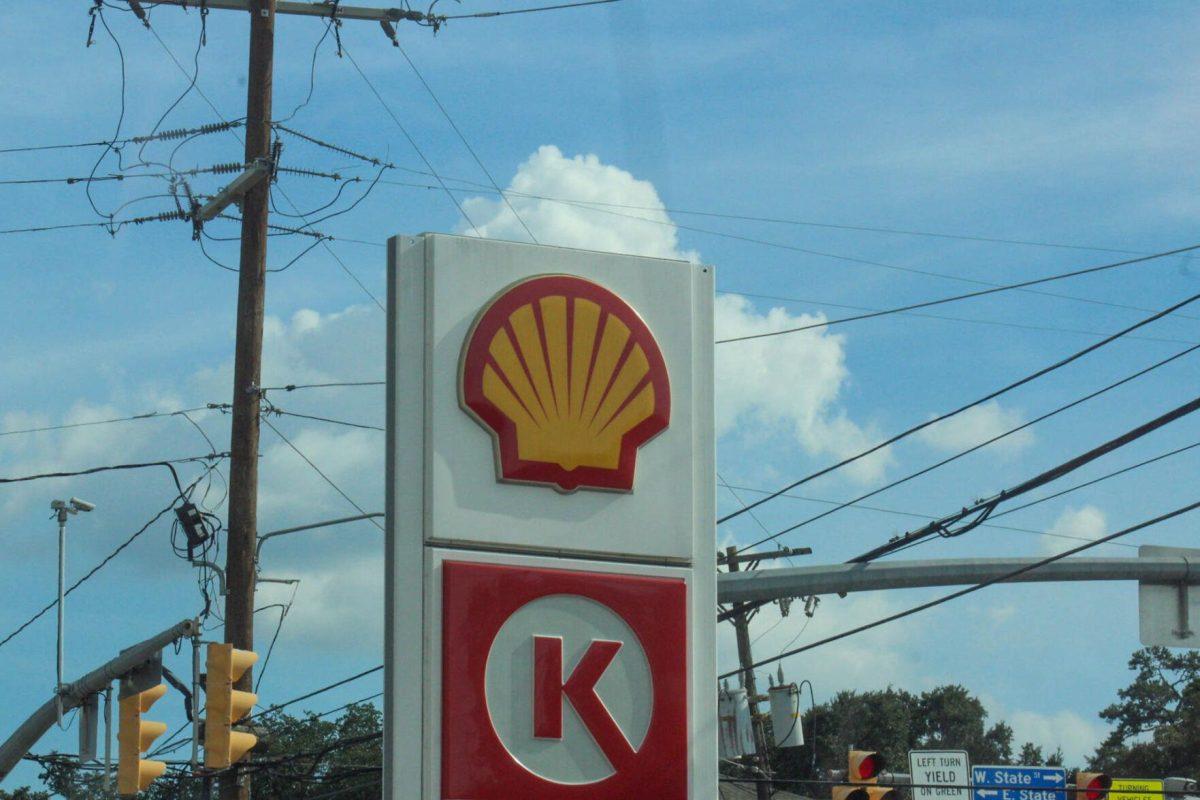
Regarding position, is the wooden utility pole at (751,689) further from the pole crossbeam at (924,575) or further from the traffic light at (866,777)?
the pole crossbeam at (924,575)

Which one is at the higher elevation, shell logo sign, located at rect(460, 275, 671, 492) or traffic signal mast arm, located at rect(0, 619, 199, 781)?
shell logo sign, located at rect(460, 275, 671, 492)

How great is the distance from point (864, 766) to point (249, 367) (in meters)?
9.24

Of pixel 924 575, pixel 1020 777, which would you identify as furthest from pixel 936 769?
pixel 924 575

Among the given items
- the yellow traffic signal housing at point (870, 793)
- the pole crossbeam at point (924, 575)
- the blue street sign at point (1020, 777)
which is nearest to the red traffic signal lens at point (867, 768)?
the yellow traffic signal housing at point (870, 793)

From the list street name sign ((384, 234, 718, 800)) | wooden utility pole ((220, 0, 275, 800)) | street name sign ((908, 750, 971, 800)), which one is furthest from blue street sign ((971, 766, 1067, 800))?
street name sign ((384, 234, 718, 800))

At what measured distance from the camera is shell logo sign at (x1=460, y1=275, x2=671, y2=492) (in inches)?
280

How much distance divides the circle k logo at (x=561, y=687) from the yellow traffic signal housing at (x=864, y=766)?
46.2 ft

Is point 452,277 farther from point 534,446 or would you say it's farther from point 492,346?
point 534,446

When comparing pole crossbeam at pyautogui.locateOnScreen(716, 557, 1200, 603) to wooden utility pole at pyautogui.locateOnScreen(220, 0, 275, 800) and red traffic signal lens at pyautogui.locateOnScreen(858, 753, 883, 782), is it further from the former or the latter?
red traffic signal lens at pyautogui.locateOnScreen(858, 753, 883, 782)

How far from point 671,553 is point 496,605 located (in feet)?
2.92

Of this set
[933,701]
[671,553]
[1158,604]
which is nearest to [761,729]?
[1158,604]

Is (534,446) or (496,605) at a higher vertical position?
(534,446)

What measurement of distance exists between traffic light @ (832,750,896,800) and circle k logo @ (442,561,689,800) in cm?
1344

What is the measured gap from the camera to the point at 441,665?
6.83 meters
